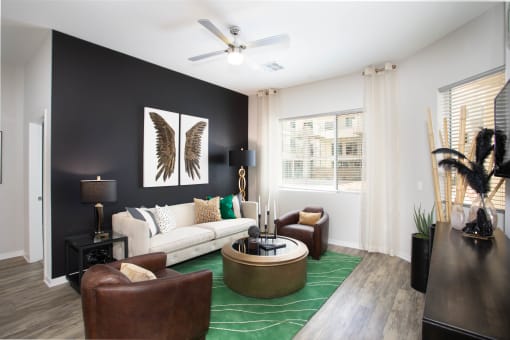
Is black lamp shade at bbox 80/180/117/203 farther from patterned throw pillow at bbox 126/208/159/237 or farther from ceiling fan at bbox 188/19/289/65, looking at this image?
ceiling fan at bbox 188/19/289/65

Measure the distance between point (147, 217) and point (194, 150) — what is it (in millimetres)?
1594

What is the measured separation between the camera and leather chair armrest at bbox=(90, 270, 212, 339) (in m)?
1.53

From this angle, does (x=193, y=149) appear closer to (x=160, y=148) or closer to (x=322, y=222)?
(x=160, y=148)

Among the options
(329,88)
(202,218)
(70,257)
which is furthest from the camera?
(329,88)

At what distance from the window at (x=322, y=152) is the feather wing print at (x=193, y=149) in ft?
5.77

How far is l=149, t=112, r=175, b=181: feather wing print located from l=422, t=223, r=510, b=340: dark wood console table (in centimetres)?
365

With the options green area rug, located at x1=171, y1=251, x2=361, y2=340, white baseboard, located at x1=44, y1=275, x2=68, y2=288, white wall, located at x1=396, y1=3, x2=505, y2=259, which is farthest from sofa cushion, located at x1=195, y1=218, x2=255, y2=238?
white wall, located at x1=396, y1=3, x2=505, y2=259

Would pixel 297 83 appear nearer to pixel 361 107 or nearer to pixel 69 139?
pixel 361 107

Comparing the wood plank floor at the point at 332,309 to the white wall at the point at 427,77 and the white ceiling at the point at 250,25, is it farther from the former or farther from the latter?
the white ceiling at the point at 250,25

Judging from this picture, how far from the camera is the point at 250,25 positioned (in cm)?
295

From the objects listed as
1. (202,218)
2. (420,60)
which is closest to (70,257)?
(202,218)

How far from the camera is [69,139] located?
322 cm

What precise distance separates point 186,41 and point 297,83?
2.41 metres

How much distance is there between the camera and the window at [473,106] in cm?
279
